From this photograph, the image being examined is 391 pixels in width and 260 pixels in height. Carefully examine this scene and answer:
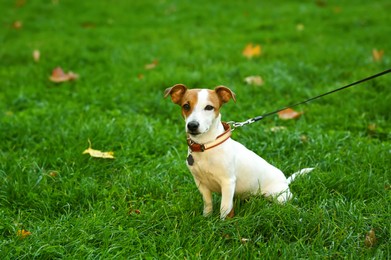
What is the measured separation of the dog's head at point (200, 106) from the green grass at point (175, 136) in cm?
65

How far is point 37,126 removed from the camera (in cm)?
461

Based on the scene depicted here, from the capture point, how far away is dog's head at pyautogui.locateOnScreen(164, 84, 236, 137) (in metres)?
2.74

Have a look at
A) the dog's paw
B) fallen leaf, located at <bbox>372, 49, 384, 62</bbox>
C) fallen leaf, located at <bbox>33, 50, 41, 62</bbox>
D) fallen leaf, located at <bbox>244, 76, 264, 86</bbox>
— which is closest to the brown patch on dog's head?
the dog's paw

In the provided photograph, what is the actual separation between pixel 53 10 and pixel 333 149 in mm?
7530

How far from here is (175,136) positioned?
14.9 feet

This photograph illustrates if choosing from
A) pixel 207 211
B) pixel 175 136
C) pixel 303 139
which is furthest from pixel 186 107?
pixel 303 139

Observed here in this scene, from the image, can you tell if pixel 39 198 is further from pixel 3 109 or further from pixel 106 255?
pixel 3 109

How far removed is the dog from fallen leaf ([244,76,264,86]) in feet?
8.61

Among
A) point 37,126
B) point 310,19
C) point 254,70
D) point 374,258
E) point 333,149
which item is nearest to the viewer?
point 374,258

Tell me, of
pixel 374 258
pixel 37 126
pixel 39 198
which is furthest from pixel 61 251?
pixel 37 126

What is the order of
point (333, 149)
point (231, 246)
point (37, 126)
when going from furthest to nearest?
point (37, 126) < point (333, 149) < point (231, 246)

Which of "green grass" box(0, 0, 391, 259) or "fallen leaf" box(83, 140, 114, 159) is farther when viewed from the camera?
"fallen leaf" box(83, 140, 114, 159)

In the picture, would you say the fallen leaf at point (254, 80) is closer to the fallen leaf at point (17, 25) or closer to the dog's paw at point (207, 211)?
the dog's paw at point (207, 211)

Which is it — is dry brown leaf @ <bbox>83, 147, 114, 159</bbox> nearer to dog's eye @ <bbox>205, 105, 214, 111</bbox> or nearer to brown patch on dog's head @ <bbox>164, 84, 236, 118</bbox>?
brown patch on dog's head @ <bbox>164, 84, 236, 118</bbox>
